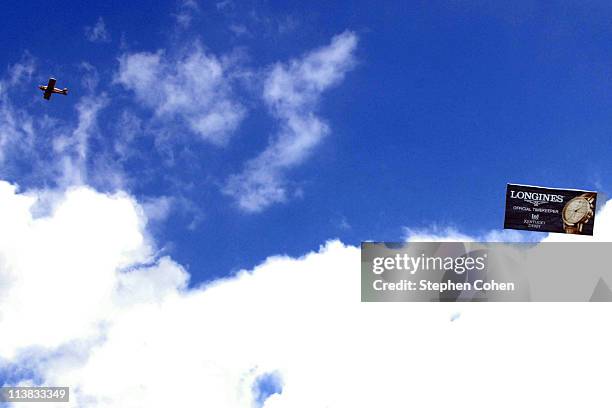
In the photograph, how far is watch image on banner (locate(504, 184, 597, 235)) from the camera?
47.2 meters

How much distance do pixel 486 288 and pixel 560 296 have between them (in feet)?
21.2

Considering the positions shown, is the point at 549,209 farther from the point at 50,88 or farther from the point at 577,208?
the point at 50,88

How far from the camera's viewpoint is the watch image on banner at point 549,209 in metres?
47.2

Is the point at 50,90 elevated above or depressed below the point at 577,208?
above

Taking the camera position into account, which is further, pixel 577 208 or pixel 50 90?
pixel 50 90

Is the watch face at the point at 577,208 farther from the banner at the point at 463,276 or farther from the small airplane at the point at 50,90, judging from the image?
the small airplane at the point at 50,90

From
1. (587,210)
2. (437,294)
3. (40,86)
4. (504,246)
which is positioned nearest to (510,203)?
(504,246)

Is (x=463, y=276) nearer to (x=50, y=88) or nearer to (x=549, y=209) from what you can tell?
(x=549, y=209)

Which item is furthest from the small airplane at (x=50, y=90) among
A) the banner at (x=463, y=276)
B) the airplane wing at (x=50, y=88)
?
the banner at (x=463, y=276)

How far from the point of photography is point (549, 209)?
47969 mm

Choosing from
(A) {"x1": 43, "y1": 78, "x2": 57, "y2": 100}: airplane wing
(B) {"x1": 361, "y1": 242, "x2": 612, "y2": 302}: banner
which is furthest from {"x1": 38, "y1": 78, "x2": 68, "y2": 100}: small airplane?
(B) {"x1": 361, "y1": 242, "x2": 612, "y2": 302}: banner

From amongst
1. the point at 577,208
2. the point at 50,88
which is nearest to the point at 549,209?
the point at 577,208

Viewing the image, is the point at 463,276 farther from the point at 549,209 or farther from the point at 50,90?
the point at 50,90

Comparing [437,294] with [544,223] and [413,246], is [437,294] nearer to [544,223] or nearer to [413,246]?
[413,246]
